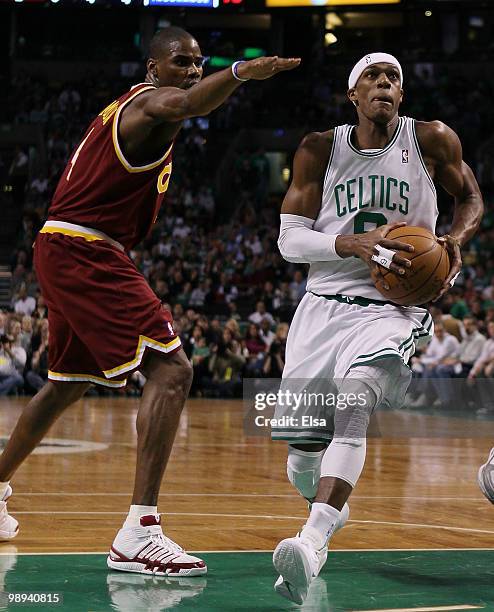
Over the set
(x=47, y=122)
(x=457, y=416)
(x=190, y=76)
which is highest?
(x=47, y=122)

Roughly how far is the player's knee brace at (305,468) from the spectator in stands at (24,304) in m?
12.7

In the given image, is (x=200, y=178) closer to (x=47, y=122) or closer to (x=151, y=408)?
(x=47, y=122)

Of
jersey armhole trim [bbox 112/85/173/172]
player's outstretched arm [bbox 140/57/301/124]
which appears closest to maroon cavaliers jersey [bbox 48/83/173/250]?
jersey armhole trim [bbox 112/85/173/172]

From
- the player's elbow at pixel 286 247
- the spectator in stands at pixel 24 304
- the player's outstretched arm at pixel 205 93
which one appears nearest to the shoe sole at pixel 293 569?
the player's elbow at pixel 286 247

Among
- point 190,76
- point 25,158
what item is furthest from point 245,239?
point 190,76

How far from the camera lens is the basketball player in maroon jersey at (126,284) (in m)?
4.33

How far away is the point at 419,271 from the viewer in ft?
13.8

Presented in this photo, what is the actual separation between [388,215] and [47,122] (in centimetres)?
2142

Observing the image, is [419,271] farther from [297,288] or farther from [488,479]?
[297,288]

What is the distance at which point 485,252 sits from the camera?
1975 centimetres

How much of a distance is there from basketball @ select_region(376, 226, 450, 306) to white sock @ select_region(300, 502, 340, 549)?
87cm

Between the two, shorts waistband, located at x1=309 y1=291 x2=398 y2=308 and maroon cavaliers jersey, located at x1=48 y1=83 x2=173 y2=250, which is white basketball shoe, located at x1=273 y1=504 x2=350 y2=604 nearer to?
shorts waistband, located at x1=309 y1=291 x2=398 y2=308

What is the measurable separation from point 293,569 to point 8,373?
12105 millimetres

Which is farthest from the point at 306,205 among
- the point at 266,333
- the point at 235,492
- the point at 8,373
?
the point at 266,333
